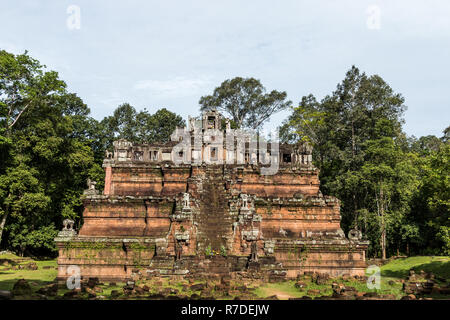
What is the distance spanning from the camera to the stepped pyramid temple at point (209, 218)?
2123cm

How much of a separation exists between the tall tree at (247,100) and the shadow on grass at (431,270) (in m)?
32.0

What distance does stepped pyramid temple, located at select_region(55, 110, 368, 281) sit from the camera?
21.2 metres

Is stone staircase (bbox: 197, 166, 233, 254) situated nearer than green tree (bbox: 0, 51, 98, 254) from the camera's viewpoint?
Yes

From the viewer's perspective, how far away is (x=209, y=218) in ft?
77.3

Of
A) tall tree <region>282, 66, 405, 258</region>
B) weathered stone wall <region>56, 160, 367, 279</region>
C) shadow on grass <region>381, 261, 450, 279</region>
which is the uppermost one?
tall tree <region>282, 66, 405, 258</region>

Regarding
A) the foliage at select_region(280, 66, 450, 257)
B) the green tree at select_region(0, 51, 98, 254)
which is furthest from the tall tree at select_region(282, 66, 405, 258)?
the green tree at select_region(0, 51, 98, 254)

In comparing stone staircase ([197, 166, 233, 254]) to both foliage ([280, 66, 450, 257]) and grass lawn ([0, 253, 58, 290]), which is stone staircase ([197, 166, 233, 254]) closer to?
grass lawn ([0, 253, 58, 290])

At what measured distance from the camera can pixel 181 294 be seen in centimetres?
1614

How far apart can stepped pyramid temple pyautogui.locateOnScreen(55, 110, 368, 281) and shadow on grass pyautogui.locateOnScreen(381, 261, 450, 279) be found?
233 inches

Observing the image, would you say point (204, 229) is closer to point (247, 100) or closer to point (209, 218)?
point (209, 218)

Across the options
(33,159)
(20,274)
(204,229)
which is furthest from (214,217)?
(33,159)

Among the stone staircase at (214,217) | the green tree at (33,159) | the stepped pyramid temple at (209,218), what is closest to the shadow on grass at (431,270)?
the stepped pyramid temple at (209,218)

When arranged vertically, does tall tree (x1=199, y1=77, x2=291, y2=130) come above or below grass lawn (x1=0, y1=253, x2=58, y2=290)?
above
